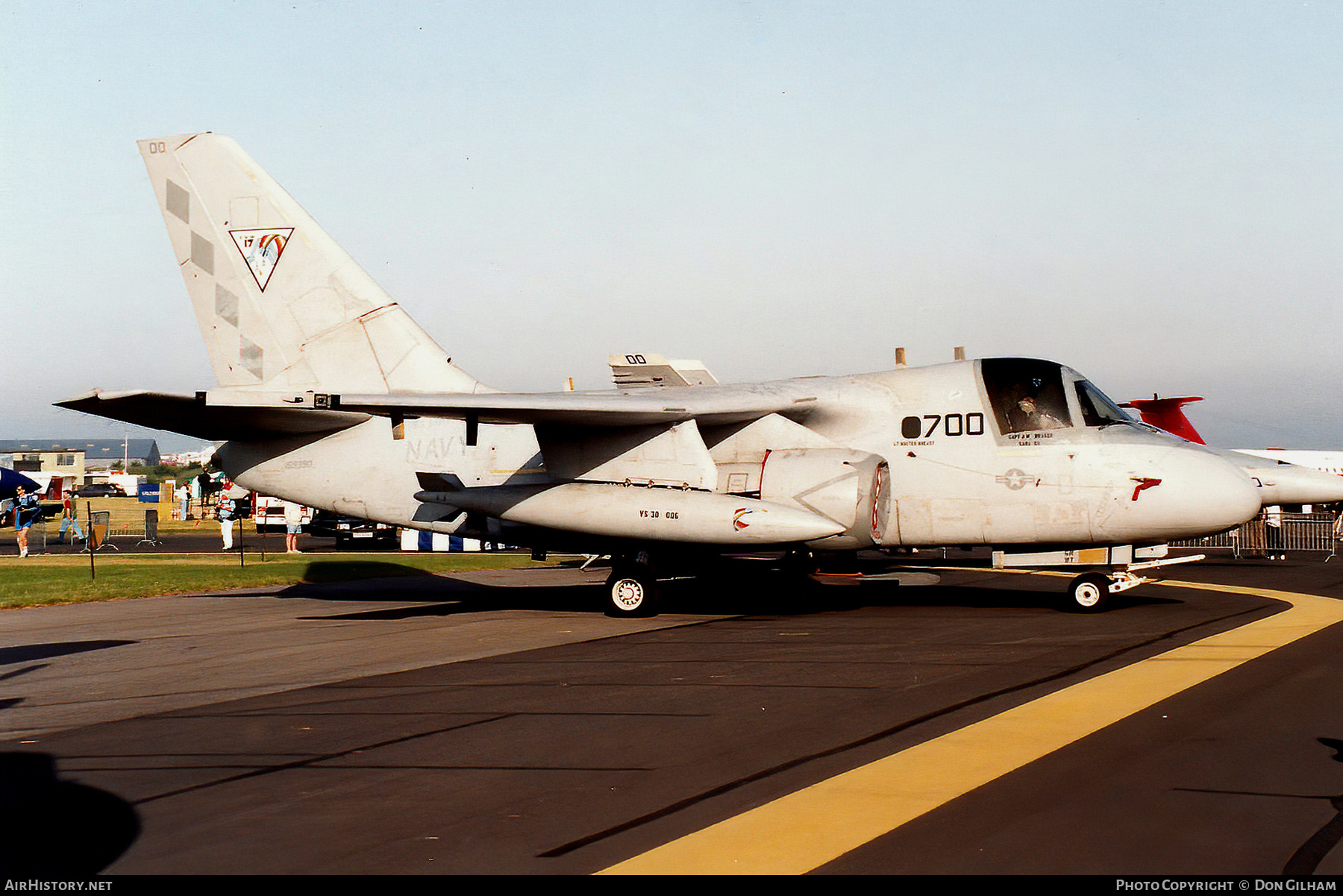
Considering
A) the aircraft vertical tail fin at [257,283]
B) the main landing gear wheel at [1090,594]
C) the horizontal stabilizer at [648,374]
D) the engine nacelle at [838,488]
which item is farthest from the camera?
the horizontal stabilizer at [648,374]

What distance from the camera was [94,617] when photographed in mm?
15812

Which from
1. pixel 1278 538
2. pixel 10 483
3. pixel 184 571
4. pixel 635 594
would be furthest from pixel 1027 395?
pixel 10 483

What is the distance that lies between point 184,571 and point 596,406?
14.0 meters

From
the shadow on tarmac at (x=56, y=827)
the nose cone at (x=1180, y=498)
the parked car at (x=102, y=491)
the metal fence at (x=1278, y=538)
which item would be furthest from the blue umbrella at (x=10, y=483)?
the parked car at (x=102, y=491)

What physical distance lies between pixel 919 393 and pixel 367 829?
1135cm

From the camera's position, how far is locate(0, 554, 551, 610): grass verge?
63.6ft

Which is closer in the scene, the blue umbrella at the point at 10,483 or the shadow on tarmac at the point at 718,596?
the shadow on tarmac at the point at 718,596

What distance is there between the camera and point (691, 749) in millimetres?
6664

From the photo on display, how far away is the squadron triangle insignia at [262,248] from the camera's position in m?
16.7

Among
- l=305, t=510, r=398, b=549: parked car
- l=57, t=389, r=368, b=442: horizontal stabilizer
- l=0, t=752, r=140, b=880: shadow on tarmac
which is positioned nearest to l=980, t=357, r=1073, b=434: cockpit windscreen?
l=57, t=389, r=368, b=442: horizontal stabilizer

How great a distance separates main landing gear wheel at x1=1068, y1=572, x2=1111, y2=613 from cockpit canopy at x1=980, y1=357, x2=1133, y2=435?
2.05 meters

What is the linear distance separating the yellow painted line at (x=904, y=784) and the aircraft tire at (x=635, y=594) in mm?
7000

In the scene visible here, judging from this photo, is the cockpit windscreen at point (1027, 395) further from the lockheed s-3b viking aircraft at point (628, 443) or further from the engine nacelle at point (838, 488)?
the engine nacelle at point (838, 488)
